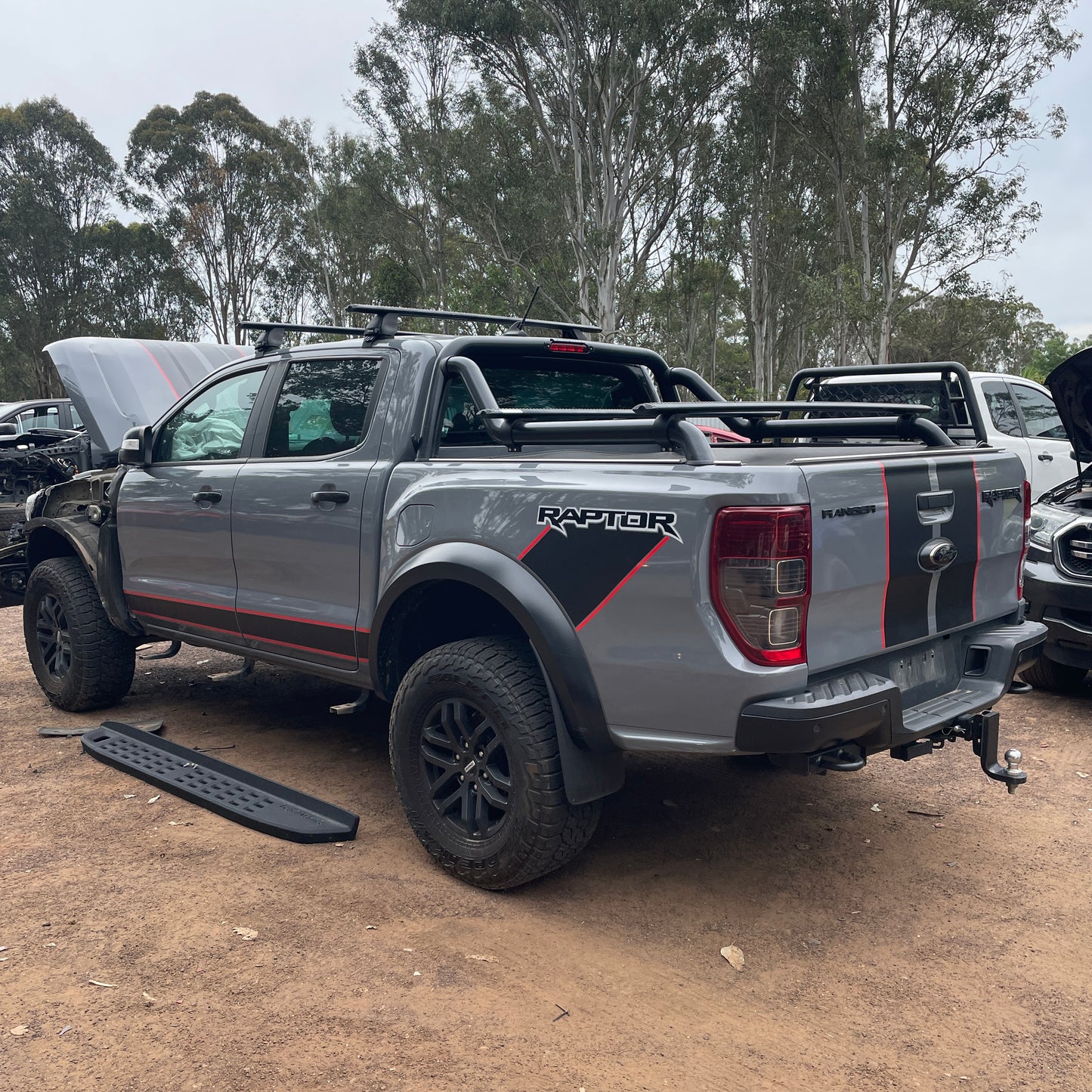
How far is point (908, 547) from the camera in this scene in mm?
3100

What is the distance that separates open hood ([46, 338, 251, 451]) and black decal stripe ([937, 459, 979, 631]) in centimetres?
440

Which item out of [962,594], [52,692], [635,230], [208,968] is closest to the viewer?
[208,968]

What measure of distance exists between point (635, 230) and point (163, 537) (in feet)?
72.4

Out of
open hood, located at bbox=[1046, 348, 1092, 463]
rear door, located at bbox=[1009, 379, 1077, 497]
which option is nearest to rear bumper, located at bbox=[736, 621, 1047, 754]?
open hood, located at bbox=[1046, 348, 1092, 463]

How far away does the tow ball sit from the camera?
3350 millimetres

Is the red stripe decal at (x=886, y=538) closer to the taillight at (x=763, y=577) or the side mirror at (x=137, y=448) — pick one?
the taillight at (x=763, y=577)

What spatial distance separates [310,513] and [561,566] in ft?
4.56

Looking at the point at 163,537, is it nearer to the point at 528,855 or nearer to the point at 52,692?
the point at 52,692


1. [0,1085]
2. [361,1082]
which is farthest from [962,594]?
[0,1085]

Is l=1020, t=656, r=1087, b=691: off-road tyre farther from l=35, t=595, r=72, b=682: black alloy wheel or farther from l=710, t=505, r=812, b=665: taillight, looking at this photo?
l=35, t=595, r=72, b=682: black alloy wheel

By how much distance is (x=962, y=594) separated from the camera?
345cm

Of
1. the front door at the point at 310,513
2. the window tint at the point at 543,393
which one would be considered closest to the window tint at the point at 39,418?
the front door at the point at 310,513

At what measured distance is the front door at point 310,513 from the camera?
3.92 m

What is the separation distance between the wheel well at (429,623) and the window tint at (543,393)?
65 centimetres
